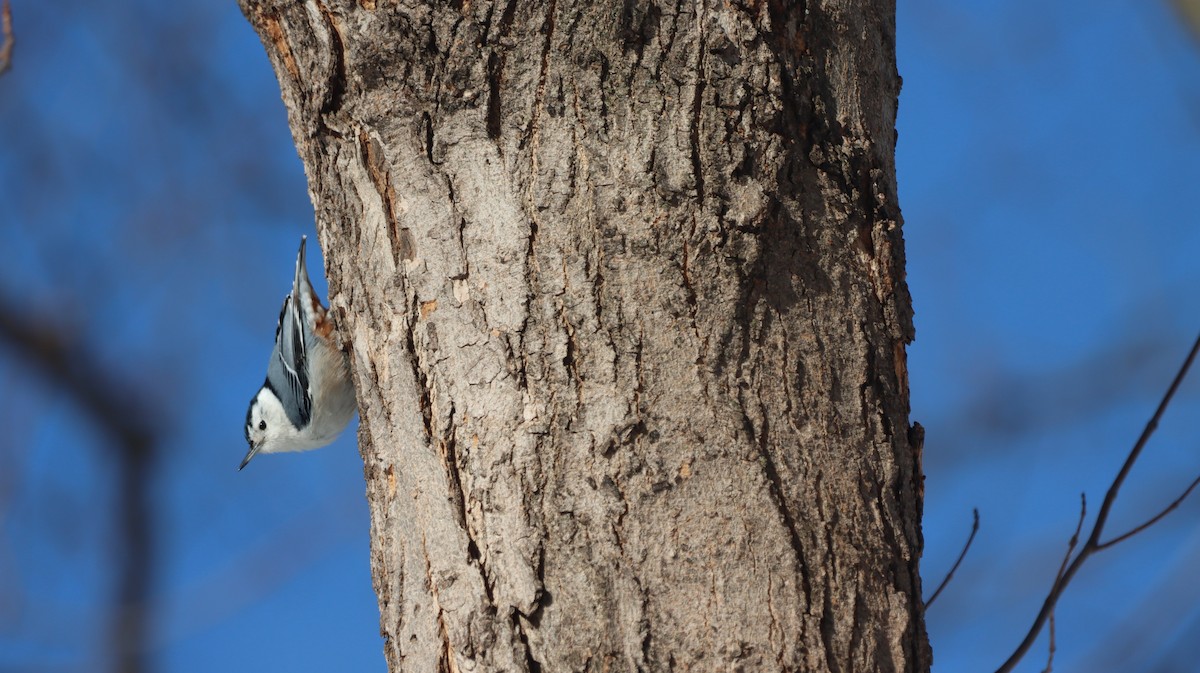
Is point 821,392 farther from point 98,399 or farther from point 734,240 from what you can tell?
point 98,399

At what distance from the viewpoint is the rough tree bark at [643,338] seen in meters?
1.30

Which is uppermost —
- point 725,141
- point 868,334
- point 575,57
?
point 575,57

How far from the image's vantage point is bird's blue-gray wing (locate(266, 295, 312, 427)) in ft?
10.3

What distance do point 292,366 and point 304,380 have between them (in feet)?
0.32

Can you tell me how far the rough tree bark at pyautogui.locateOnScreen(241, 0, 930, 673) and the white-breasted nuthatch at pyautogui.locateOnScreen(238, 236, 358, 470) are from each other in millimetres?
1469

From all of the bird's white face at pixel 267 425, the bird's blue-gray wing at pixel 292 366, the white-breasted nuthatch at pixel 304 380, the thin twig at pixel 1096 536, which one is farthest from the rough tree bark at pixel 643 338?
the bird's white face at pixel 267 425

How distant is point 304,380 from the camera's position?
313 cm

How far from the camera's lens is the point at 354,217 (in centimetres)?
155

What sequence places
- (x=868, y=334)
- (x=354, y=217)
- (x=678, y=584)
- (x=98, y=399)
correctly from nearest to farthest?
(x=678, y=584) < (x=868, y=334) < (x=354, y=217) < (x=98, y=399)

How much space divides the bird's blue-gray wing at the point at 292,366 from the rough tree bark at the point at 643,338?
1.76m

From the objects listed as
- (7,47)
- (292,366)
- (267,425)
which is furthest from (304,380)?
(7,47)

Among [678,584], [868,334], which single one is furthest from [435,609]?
[868,334]

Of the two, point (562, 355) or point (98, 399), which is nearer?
point (562, 355)

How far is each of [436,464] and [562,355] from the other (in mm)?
251
